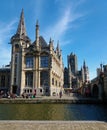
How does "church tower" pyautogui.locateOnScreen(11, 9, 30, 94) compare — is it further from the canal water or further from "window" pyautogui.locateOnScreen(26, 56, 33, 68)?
the canal water

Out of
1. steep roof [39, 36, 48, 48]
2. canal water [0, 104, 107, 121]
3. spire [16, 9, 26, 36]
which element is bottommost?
canal water [0, 104, 107, 121]

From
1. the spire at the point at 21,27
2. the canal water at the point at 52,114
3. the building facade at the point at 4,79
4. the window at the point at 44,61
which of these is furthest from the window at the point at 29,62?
the canal water at the point at 52,114

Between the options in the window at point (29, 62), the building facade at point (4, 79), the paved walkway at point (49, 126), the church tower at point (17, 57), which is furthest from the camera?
the building facade at point (4, 79)

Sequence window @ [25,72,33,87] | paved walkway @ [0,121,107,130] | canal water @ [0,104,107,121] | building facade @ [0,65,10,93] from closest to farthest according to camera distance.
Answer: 1. paved walkway @ [0,121,107,130]
2. canal water @ [0,104,107,121]
3. window @ [25,72,33,87]
4. building facade @ [0,65,10,93]

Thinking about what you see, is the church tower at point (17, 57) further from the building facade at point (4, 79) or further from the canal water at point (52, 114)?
the canal water at point (52, 114)

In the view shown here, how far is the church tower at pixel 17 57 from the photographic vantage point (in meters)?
65.6

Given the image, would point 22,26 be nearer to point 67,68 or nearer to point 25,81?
point 25,81

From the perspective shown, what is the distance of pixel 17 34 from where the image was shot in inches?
2800

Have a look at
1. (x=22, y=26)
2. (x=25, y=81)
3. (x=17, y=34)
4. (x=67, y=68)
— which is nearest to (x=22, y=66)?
(x=25, y=81)

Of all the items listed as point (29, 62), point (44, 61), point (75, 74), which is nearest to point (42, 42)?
point (44, 61)

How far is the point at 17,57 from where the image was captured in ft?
222

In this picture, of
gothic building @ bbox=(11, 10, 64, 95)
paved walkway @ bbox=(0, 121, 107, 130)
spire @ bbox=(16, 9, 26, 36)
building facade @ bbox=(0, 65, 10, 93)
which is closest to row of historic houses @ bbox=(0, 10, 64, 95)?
gothic building @ bbox=(11, 10, 64, 95)

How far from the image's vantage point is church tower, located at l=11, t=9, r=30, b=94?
215 feet

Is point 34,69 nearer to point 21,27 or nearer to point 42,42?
point 42,42
